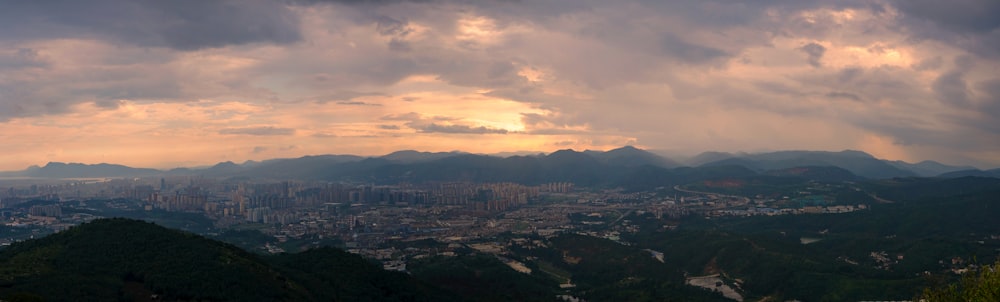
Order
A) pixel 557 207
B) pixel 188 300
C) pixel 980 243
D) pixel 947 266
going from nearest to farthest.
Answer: pixel 188 300 → pixel 947 266 → pixel 980 243 → pixel 557 207

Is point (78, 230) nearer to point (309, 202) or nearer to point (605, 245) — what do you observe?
point (605, 245)

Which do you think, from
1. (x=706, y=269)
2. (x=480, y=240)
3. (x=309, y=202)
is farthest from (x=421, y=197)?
(x=706, y=269)

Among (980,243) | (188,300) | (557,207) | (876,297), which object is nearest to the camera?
(188,300)

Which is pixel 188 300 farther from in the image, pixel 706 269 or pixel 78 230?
pixel 706 269

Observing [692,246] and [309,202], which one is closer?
[692,246]

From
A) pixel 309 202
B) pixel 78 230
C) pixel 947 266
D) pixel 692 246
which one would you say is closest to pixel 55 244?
pixel 78 230

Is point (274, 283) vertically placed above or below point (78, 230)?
below
